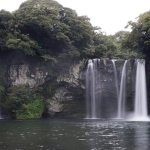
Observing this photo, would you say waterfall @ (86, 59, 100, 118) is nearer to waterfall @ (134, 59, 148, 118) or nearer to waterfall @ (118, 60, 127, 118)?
waterfall @ (118, 60, 127, 118)

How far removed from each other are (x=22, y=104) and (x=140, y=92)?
13012mm

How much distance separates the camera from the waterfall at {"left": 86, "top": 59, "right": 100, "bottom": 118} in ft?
112

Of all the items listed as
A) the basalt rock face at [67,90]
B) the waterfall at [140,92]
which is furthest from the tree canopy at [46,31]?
the waterfall at [140,92]

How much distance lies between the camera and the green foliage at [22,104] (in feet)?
102

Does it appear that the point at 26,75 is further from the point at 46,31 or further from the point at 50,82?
the point at 46,31

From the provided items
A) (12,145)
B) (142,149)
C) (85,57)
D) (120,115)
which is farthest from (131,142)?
(85,57)

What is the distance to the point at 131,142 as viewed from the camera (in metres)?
13.3

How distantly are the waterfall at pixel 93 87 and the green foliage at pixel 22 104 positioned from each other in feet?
18.4

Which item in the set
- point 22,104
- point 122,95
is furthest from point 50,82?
point 122,95

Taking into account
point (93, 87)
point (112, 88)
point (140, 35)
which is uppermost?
point (140, 35)

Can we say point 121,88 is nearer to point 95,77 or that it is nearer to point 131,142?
point 95,77

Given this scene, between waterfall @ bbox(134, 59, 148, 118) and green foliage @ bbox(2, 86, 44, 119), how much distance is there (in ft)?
35.0

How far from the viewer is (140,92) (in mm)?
32812

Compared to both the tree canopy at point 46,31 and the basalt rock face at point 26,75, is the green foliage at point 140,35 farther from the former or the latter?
the basalt rock face at point 26,75
